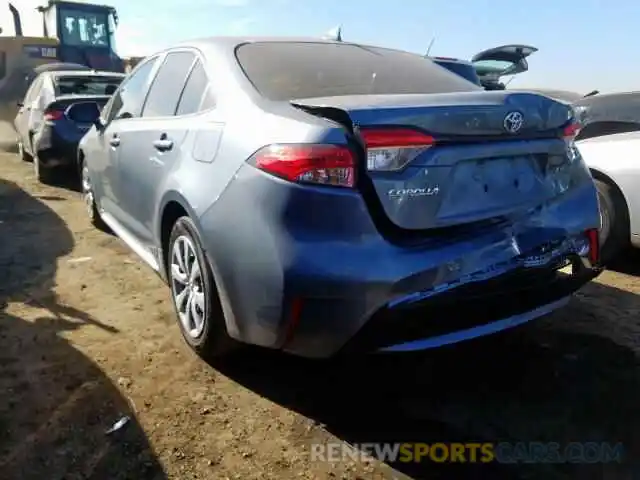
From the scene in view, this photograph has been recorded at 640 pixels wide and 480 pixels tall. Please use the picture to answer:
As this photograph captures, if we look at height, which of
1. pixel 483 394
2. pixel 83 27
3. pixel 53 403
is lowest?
pixel 53 403

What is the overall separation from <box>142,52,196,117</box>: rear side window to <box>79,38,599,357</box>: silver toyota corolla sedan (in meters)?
0.43

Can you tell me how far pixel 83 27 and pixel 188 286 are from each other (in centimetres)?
1557

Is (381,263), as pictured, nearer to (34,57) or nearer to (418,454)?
(418,454)

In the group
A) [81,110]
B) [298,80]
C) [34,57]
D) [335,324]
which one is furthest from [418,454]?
[34,57]

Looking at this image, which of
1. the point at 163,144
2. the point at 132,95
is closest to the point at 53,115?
the point at 132,95

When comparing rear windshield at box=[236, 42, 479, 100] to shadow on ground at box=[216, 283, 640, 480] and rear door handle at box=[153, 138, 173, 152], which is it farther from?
shadow on ground at box=[216, 283, 640, 480]

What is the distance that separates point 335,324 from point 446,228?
1.84 feet

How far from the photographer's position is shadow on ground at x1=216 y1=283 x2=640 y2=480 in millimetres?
2488

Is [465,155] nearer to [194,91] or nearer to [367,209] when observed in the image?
[367,209]

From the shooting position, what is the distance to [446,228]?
243cm

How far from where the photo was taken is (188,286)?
10.4ft

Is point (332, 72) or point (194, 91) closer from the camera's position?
point (332, 72)

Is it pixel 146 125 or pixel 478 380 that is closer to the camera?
pixel 478 380

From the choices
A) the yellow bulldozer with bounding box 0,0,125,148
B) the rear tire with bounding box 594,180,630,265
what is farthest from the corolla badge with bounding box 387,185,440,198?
the yellow bulldozer with bounding box 0,0,125,148
